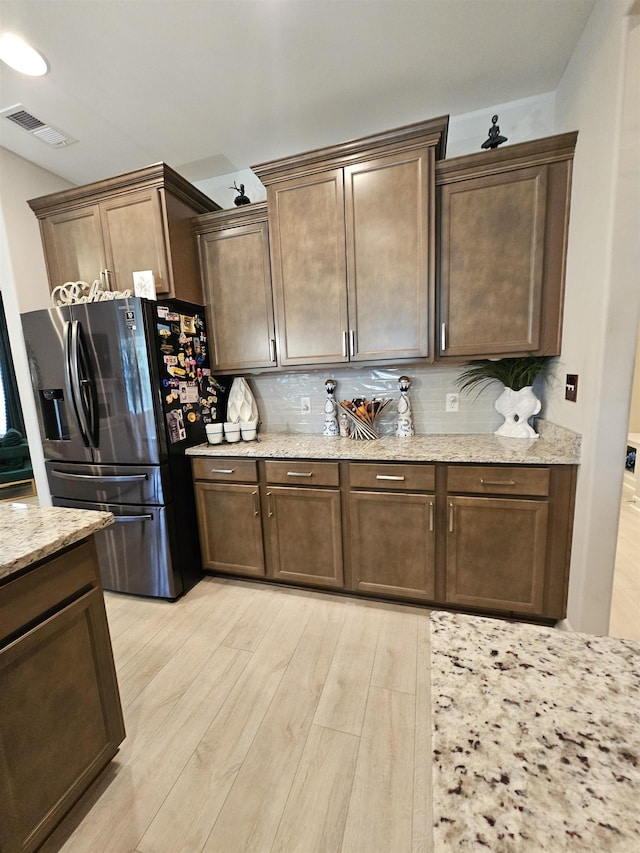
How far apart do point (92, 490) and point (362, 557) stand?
175cm

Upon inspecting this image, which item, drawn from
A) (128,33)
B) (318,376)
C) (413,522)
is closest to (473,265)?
(318,376)

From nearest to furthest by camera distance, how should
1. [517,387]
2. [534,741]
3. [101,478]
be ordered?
1. [534,741]
2. [517,387]
3. [101,478]

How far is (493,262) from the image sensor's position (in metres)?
1.92

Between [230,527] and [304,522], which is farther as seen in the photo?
[230,527]

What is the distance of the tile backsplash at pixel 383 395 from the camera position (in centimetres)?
236

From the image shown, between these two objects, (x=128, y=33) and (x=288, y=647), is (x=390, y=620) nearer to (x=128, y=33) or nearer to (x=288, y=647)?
(x=288, y=647)

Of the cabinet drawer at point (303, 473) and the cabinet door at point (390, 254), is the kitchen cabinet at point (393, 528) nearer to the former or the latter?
the cabinet drawer at point (303, 473)

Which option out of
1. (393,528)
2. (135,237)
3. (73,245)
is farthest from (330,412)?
(73,245)

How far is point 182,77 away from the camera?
73.0 inches

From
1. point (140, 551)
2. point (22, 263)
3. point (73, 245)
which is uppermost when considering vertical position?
point (73, 245)

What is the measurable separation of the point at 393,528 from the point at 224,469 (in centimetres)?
110

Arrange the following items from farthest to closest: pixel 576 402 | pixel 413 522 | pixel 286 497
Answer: pixel 286 497
pixel 413 522
pixel 576 402

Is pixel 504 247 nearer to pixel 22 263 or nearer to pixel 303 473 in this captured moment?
pixel 303 473

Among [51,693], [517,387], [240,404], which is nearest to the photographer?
[51,693]
